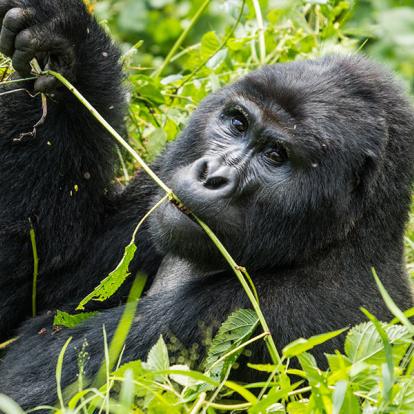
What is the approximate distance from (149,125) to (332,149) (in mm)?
1686

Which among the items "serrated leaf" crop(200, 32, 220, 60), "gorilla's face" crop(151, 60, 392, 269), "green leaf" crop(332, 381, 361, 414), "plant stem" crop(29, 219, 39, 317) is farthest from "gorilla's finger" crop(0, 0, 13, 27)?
"green leaf" crop(332, 381, 361, 414)

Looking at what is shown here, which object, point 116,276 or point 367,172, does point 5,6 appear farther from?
point 367,172

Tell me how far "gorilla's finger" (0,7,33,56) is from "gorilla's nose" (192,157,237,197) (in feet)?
2.92

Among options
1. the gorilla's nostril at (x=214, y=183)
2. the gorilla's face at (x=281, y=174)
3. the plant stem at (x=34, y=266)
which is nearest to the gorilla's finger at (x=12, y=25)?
the plant stem at (x=34, y=266)

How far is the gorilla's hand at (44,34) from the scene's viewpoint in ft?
11.1

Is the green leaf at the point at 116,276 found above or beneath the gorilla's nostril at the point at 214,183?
beneath

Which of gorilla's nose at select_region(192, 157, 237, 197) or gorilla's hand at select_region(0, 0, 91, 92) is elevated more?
gorilla's hand at select_region(0, 0, 91, 92)

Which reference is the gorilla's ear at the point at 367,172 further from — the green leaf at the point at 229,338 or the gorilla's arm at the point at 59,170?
the gorilla's arm at the point at 59,170

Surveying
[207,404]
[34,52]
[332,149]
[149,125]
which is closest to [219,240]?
[332,149]

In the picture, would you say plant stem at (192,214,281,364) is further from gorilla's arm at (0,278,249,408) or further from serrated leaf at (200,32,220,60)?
serrated leaf at (200,32,220,60)

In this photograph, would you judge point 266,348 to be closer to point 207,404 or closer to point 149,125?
point 207,404

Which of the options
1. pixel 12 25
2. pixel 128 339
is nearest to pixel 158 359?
pixel 128 339

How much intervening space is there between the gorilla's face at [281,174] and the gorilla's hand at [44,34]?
0.71 meters

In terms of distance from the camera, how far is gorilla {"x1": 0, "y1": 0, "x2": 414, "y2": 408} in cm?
316
